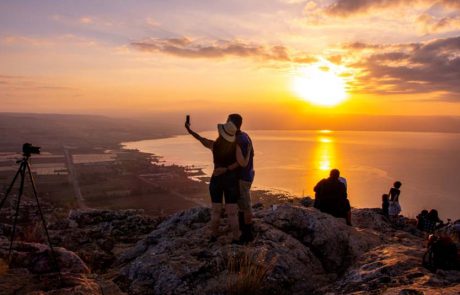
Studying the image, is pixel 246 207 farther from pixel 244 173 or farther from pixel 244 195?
pixel 244 173

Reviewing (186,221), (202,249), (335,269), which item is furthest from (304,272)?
(186,221)

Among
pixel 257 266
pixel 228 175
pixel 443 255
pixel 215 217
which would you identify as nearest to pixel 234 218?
pixel 215 217

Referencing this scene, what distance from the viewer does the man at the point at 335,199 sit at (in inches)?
374

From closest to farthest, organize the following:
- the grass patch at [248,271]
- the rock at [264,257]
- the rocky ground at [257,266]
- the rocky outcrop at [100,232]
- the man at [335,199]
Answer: the rocky ground at [257,266] < the grass patch at [248,271] < the rock at [264,257] < the rocky outcrop at [100,232] < the man at [335,199]

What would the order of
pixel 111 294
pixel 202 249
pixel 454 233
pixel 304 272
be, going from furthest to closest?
pixel 454 233 < pixel 202 249 < pixel 304 272 < pixel 111 294

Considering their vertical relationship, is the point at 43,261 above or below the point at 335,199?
below

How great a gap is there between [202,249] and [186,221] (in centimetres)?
284

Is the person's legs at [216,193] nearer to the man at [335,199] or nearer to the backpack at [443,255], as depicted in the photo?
the man at [335,199]

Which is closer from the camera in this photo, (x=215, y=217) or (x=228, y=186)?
(x=228, y=186)

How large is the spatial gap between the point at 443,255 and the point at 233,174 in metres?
4.01

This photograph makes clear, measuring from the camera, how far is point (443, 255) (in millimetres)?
5426

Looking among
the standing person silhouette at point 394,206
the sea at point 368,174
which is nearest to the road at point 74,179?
the sea at point 368,174

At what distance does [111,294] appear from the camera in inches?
246

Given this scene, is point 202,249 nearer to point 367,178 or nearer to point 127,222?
point 127,222
